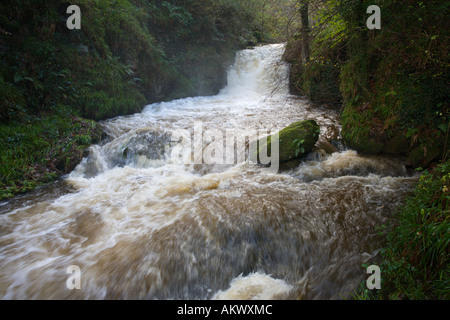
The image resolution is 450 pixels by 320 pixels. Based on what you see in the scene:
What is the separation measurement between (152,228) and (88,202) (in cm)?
186

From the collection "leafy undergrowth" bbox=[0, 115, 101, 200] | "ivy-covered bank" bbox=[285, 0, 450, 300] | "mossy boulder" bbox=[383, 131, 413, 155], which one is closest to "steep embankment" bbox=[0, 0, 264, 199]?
"leafy undergrowth" bbox=[0, 115, 101, 200]

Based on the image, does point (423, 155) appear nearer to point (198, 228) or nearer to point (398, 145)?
point (398, 145)

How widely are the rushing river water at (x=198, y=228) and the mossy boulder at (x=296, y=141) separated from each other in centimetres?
35

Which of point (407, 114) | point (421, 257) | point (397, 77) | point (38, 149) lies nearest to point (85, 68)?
point (38, 149)

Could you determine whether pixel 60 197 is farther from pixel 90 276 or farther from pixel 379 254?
pixel 379 254

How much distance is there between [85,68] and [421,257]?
34.3ft

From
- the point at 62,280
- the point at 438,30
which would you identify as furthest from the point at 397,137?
the point at 62,280

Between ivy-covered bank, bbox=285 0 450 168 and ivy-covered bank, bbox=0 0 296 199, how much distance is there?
14.6ft

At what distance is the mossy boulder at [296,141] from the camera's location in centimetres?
573

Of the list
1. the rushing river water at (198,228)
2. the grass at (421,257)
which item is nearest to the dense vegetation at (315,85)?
the grass at (421,257)

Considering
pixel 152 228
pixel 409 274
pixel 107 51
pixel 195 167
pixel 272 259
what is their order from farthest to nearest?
pixel 107 51 → pixel 195 167 → pixel 152 228 → pixel 272 259 → pixel 409 274

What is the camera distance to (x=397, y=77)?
5027 mm

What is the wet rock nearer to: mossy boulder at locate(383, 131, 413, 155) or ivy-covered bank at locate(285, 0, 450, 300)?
ivy-covered bank at locate(285, 0, 450, 300)

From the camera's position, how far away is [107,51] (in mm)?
9625
